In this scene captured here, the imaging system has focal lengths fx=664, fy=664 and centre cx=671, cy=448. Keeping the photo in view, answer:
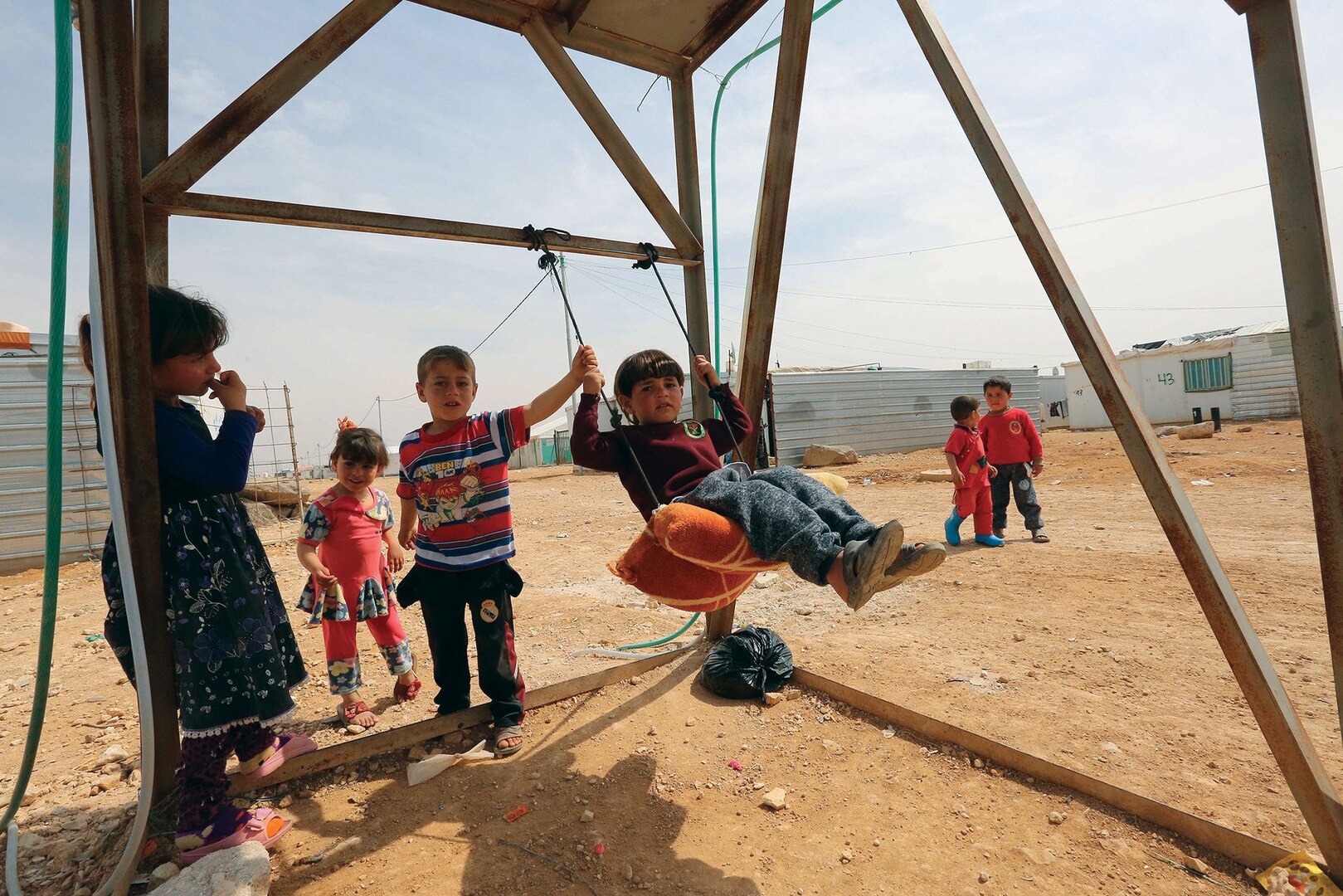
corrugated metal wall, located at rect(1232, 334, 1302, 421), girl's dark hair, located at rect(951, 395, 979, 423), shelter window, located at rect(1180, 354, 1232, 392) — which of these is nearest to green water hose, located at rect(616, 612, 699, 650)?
girl's dark hair, located at rect(951, 395, 979, 423)

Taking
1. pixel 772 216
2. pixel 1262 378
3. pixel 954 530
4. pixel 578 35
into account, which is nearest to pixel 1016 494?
pixel 954 530

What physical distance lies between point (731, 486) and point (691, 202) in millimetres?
2277

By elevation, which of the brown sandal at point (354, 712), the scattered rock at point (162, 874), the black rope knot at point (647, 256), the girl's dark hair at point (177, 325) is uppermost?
the black rope knot at point (647, 256)

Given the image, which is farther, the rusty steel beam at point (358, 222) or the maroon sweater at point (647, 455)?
the maroon sweater at point (647, 455)

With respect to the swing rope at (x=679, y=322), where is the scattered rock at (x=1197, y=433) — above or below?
below

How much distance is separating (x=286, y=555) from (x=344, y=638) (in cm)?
590

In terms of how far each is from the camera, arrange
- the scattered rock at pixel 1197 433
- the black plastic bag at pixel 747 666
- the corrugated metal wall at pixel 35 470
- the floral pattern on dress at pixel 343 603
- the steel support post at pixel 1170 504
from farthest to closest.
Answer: the scattered rock at pixel 1197 433 → the corrugated metal wall at pixel 35 470 → the black plastic bag at pixel 747 666 → the floral pattern on dress at pixel 343 603 → the steel support post at pixel 1170 504

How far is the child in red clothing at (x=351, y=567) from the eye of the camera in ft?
10.9

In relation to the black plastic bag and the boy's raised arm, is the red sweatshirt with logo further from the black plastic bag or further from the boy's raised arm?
the boy's raised arm

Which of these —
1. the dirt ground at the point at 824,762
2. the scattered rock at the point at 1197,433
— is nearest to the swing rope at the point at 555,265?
the dirt ground at the point at 824,762

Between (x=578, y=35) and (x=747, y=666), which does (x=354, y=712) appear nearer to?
(x=747, y=666)

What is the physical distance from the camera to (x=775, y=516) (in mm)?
2240

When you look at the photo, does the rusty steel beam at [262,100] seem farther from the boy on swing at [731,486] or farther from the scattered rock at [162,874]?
the scattered rock at [162,874]

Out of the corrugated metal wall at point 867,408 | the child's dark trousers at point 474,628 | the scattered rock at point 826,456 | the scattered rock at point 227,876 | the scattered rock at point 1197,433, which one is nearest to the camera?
the scattered rock at point 227,876
